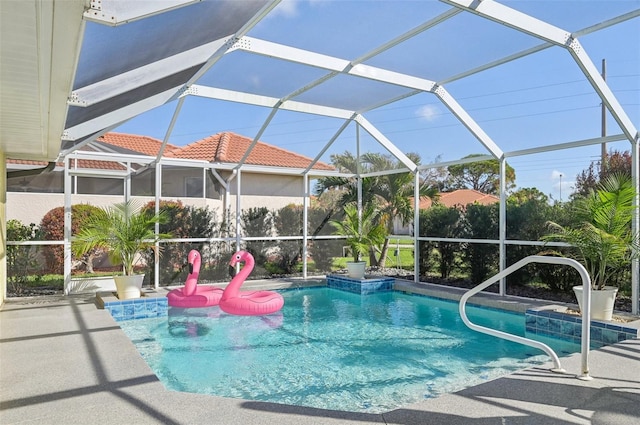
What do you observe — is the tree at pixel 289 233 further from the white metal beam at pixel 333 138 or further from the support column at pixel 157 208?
the support column at pixel 157 208

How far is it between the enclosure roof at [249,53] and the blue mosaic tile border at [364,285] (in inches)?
167

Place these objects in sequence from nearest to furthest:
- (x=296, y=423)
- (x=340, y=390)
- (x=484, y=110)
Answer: (x=296, y=423)
(x=340, y=390)
(x=484, y=110)

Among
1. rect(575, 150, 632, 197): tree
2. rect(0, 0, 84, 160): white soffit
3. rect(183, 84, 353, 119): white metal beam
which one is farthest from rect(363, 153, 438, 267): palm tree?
rect(0, 0, 84, 160): white soffit

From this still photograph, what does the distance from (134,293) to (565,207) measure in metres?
8.66

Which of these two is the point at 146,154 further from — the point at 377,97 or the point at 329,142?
the point at 377,97

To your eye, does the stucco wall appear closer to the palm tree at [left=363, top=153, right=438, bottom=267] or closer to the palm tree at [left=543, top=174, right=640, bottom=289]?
the palm tree at [left=363, top=153, right=438, bottom=267]

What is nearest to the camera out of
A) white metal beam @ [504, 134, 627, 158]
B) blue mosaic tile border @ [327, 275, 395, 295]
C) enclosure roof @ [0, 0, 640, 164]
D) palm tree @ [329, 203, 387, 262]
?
enclosure roof @ [0, 0, 640, 164]

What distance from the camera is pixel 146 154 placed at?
10.6m

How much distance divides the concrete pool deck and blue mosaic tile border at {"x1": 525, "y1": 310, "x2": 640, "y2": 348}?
650mm

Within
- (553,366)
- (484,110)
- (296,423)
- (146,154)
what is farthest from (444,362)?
(146,154)

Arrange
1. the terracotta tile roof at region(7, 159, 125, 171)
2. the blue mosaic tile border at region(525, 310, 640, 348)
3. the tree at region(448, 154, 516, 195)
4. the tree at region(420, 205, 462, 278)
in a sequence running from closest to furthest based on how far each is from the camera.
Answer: the blue mosaic tile border at region(525, 310, 640, 348), the terracotta tile roof at region(7, 159, 125, 171), the tree at region(448, 154, 516, 195), the tree at region(420, 205, 462, 278)

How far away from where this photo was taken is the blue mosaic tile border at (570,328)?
604cm

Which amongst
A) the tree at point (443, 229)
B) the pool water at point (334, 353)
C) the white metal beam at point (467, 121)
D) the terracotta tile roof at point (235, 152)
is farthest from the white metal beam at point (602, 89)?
the terracotta tile roof at point (235, 152)

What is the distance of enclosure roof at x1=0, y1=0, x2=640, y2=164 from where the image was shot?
361 centimetres
